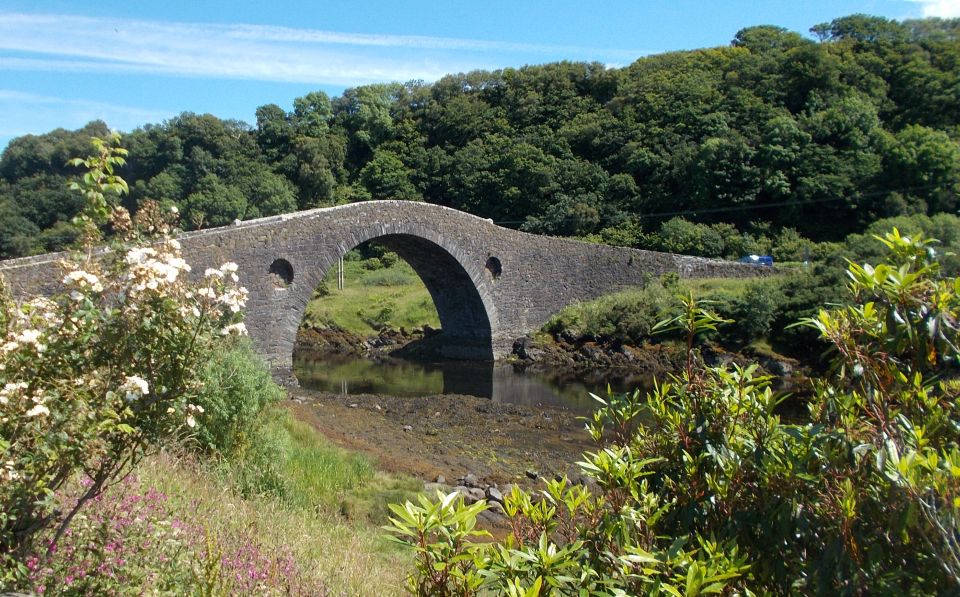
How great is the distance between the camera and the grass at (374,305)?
90.6 ft

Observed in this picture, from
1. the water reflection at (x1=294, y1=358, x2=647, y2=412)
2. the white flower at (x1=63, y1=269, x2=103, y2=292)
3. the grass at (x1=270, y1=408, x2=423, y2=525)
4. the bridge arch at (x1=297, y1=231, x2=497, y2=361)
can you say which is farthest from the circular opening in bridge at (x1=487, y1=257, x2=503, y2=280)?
the white flower at (x1=63, y1=269, x2=103, y2=292)

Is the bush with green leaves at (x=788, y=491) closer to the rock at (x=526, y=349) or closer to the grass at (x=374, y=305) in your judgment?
the rock at (x=526, y=349)

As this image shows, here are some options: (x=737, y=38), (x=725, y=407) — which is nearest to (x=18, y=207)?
(x=725, y=407)

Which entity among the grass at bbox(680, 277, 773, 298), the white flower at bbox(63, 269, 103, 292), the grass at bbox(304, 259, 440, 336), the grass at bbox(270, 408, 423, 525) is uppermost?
the white flower at bbox(63, 269, 103, 292)

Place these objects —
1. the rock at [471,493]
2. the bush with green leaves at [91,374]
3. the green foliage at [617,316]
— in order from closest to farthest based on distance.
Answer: the bush with green leaves at [91,374]
the rock at [471,493]
the green foliage at [617,316]

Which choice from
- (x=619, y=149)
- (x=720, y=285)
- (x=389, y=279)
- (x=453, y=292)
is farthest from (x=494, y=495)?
(x=619, y=149)

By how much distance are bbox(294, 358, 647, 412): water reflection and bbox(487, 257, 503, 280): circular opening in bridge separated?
275 centimetres

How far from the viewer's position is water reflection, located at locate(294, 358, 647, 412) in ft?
60.5

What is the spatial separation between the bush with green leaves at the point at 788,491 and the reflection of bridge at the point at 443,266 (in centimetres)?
1228

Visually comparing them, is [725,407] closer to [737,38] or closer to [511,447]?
[511,447]

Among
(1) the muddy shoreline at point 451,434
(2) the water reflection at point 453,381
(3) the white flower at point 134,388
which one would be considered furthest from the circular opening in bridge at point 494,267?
(3) the white flower at point 134,388

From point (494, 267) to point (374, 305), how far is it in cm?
642

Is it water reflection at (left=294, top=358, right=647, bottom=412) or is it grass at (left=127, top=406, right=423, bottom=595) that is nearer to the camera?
grass at (left=127, top=406, right=423, bottom=595)

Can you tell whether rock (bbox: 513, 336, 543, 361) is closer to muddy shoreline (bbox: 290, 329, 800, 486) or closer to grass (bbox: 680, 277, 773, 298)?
muddy shoreline (bbox: 290, 329, 800, 486)
